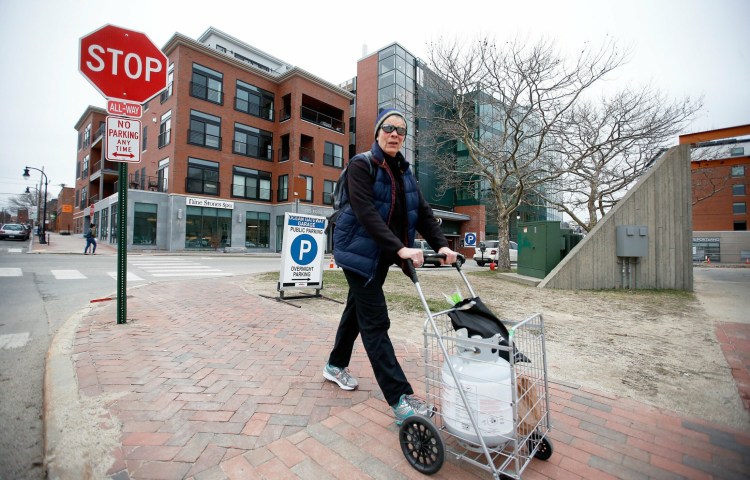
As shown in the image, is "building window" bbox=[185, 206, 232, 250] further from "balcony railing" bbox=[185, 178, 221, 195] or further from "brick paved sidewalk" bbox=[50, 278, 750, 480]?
"brick paved sidewalk" bbox=[50, 278, 750, 480]

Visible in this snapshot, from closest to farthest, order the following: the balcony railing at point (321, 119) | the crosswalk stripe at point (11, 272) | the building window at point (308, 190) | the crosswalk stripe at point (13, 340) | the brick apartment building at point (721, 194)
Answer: the crosswalk stripe at point (13, 340) → the crosswalk stripe at point (11, 272) → the brick apartment building at point (721, 194) → the building window at point (308, 190) → the balcony railing at point (321, 119)

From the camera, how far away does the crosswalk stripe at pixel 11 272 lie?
29.7 ft

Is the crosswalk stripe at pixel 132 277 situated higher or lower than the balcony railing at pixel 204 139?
lower

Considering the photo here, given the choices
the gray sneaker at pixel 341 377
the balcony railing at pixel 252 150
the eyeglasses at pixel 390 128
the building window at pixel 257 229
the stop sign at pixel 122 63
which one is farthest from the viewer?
the building window at pixel 257 229

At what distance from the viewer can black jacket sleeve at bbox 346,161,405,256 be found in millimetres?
2031

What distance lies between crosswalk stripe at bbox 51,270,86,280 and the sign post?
666 centimetres

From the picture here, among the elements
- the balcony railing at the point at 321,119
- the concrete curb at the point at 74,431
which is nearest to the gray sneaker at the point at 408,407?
the concrete curb at the point at 74,431

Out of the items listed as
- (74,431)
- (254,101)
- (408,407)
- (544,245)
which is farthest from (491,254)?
(74,431)

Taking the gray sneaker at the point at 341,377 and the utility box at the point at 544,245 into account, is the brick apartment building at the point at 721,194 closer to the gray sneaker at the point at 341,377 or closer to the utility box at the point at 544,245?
the utility box at the point at 544,245

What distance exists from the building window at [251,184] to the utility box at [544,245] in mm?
23048

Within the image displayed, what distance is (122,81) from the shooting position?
4.29 meters

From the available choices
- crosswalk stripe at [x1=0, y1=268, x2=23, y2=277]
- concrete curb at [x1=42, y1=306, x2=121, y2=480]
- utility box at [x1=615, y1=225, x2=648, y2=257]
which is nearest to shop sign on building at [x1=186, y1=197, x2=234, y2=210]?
crosswalk stripe at [x1=0, y1=268, x2=23, y2=277]

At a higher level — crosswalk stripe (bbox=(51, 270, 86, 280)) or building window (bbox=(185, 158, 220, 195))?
building window (bbox=(185, 158, 220, 195))

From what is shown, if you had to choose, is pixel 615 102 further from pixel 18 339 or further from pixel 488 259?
pixel 18 339
